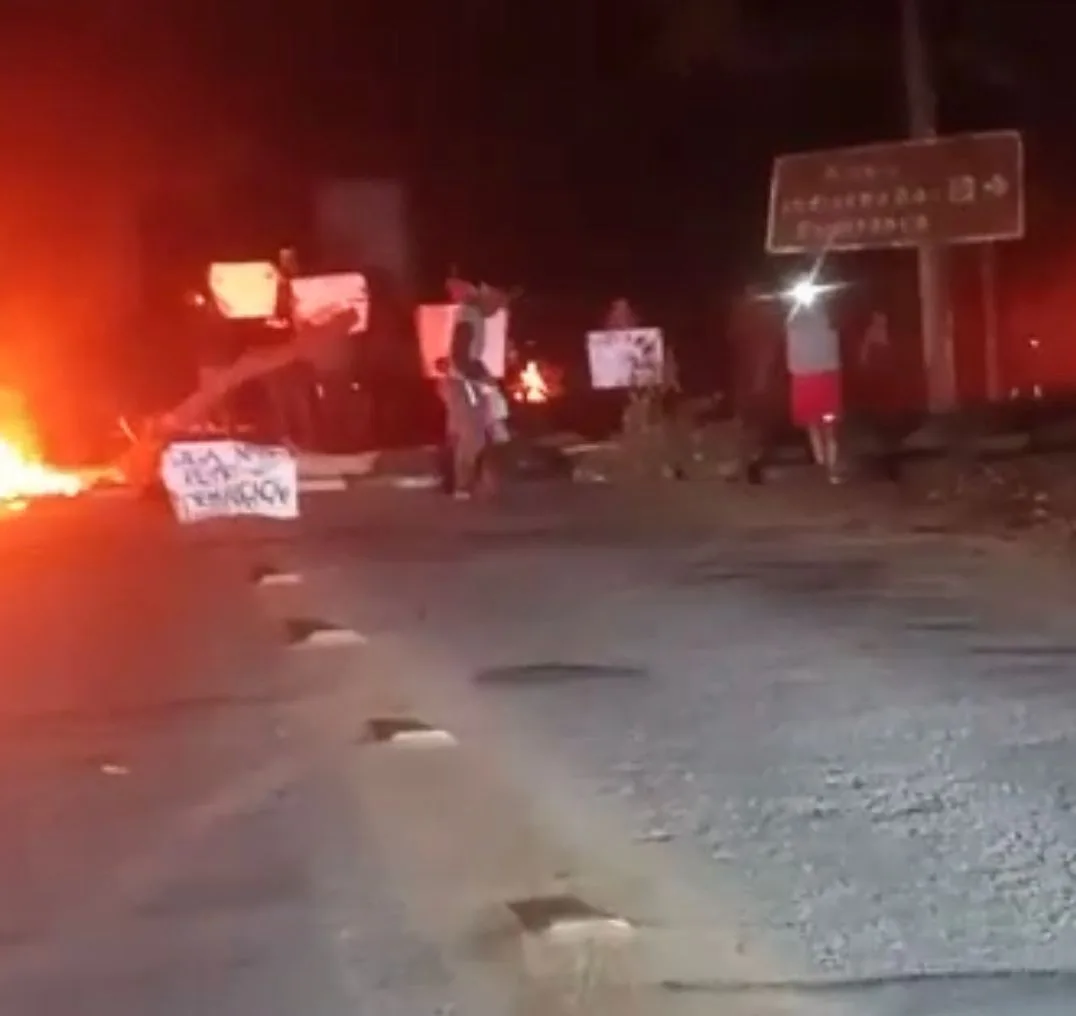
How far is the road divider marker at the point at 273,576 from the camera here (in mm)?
16547

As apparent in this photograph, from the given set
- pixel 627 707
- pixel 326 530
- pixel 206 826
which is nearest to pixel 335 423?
pixel 326 530

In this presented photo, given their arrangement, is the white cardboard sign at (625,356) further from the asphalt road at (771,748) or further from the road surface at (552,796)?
the road surface at (552,796)

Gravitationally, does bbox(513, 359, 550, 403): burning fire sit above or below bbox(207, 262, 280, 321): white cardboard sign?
below

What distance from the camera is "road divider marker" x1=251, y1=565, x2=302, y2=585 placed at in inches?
651

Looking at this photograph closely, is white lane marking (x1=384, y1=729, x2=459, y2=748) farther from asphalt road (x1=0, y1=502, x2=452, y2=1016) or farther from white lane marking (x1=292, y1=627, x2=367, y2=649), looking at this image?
white lane marking (x1=292, y1=627, x2=367, y2=649)

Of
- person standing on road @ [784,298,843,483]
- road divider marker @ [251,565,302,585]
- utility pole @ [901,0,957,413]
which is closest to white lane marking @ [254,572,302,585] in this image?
road divider marker @ [251,565,302,585]

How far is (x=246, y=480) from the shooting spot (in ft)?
72.1

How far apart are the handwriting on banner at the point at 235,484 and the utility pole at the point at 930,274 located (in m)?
6.56

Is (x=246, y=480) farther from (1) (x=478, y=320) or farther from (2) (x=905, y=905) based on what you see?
(2) (x=905, y=905)

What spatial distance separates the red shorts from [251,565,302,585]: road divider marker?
6.36 m

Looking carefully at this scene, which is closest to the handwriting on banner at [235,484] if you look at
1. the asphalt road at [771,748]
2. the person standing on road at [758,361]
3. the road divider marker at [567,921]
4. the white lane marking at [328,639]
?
the asphalt road at [771,748]

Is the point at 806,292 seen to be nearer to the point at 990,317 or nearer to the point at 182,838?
the point at 990,317

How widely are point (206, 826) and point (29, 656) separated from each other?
4.91 m

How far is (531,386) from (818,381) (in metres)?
11.4
